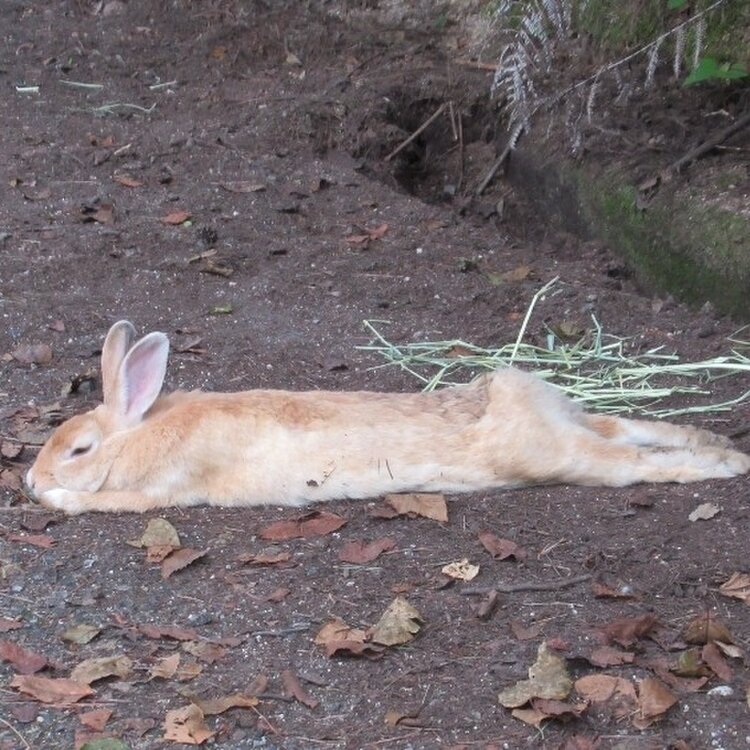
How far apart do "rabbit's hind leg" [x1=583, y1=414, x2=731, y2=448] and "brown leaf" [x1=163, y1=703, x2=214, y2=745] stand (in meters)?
2.26

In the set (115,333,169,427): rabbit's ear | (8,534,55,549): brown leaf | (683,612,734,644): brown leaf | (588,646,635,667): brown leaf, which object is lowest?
(8,534,55,549): brown leaf

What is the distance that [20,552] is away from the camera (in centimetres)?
434

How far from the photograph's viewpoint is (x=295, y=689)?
11.5 ft

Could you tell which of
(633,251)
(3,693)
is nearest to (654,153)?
(633,251)

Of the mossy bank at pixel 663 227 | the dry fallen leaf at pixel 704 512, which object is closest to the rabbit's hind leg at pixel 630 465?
the dry fallen leaf at pixel 704 512

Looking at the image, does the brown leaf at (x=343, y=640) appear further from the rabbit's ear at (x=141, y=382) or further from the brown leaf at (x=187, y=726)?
the rabbit's ear at (x=141, y=382)

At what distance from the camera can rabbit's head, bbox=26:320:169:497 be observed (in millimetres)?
4875

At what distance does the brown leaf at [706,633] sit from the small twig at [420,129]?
6.04 m

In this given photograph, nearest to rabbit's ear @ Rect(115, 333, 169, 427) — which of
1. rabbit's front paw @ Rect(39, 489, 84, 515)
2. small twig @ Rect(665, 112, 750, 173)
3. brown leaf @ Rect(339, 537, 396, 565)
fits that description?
rabbit's front paw @ Rect(39, 489, 84, 515)

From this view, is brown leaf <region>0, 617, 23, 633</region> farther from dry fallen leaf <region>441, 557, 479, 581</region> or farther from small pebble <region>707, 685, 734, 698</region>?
small pebble <region>707, 685, 734, 698</region>

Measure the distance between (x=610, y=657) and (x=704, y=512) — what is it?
3.66ft

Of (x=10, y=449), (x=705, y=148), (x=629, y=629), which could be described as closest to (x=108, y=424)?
(x=10, y=449)

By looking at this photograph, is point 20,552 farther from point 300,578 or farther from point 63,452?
point 300,578

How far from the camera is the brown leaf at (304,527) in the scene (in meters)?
4.47
